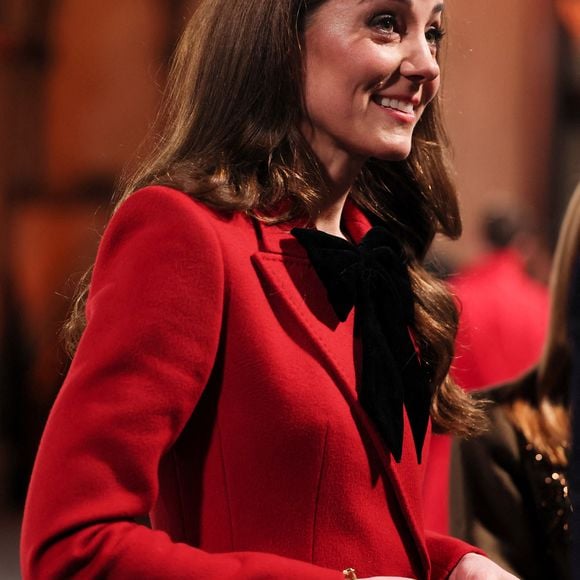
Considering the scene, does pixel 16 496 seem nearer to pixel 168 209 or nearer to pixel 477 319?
pixel 477 319

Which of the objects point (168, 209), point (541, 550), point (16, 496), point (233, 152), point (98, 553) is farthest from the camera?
point (16, 496)

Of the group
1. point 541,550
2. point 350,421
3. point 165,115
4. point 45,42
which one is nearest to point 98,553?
point 350,421

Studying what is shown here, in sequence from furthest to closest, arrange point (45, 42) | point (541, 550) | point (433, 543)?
point (45, 42)
point (541, 550)
point (433, 543)

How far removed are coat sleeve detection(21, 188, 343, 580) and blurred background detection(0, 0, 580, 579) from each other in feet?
21.4

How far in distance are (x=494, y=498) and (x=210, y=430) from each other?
1144 mm

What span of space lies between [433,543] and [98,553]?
677mm

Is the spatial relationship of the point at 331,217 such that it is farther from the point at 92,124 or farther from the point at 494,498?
the point at 92,124

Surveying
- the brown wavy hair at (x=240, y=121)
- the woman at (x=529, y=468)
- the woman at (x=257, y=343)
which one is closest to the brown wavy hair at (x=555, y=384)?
the woman at (x=529, y=468)

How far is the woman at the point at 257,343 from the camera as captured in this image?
59.4 inches

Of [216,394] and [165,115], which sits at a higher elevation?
[165,115]

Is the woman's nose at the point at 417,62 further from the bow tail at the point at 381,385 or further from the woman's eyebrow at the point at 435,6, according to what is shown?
the bow tail at the point at 381,385

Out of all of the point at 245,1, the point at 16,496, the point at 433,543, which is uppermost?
the point at 245,1

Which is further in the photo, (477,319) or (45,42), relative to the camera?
(45,42)

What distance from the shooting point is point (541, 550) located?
256 cm
